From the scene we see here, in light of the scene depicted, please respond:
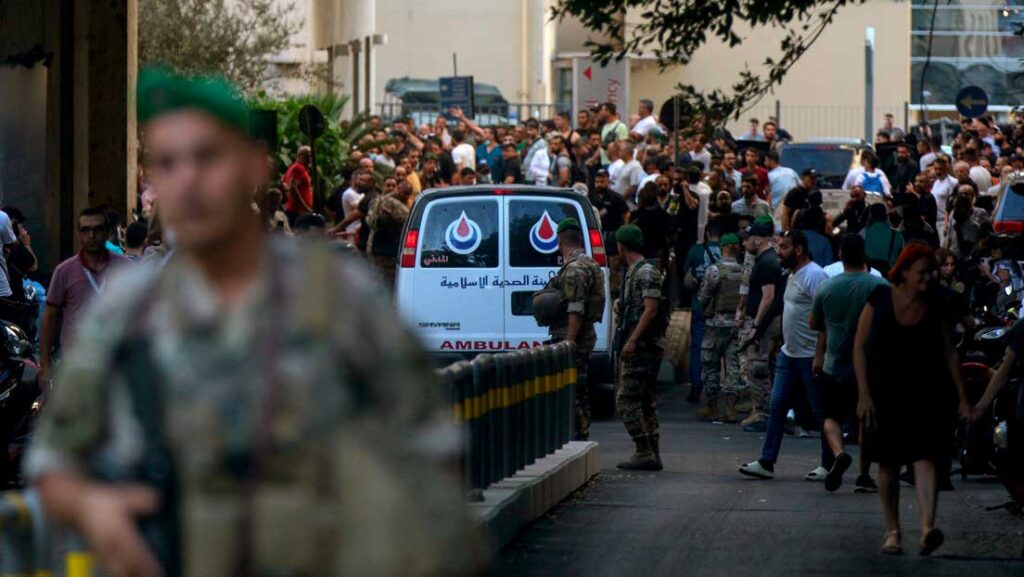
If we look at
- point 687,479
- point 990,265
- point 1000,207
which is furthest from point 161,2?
point 687,479

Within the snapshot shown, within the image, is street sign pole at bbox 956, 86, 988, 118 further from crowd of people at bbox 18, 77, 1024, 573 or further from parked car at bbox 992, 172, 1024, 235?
parked car at bbox 992, 172, 1024, 235

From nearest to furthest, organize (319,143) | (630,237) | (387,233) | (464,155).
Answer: (630,237)
(387,233)
(319,143)
(464,155)

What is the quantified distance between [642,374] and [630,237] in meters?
1.11

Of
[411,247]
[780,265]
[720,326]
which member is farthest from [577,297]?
[720,326]

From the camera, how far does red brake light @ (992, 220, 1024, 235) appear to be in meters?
22.8

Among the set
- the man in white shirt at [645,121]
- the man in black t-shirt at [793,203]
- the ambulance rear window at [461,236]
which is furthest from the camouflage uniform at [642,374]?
the man in white shirt at [645,121]

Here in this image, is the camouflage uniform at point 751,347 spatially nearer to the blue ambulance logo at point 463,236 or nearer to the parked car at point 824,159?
the blue ambulance logo at point 463,236

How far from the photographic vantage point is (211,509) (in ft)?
11.3

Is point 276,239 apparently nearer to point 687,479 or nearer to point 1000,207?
point 687,479

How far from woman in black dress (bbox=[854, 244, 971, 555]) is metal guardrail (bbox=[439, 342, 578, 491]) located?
198 centimetres

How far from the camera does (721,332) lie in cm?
1914

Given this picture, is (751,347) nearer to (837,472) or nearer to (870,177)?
(837,472)

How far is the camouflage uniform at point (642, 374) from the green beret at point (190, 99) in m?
10.7

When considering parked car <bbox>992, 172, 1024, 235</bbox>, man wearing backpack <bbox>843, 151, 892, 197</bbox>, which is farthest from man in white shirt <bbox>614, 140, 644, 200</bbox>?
parked car <bbox>992, 172, 1024, 235</bbox>
